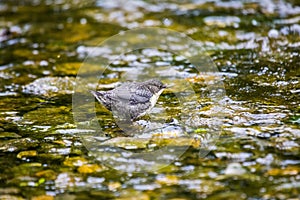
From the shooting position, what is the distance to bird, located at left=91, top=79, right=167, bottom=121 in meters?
6.82

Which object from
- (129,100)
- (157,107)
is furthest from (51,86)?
(129,100)

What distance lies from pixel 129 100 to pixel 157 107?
794mm

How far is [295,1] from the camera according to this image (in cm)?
1211

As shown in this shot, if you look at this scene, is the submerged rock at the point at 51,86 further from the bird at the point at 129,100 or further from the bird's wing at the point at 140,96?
the bird's wing at the point at 140,96

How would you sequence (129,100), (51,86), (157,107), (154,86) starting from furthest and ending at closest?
(51,86), (157,107), (154,86), (129,100)

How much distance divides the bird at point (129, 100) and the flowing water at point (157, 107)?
8.0 inches

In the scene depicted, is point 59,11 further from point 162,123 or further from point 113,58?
point 162,123

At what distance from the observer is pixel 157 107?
24.7 feet

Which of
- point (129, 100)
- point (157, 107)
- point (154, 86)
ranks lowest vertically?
point (157, 107)

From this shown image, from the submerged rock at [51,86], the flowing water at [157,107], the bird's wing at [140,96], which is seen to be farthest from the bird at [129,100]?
the submerged rock at [51,86]

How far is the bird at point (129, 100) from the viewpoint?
6816 mm

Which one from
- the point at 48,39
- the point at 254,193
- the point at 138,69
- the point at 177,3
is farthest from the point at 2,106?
the point at 177,3

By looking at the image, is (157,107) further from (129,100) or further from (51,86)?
(51,86)

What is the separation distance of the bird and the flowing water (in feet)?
0.67
